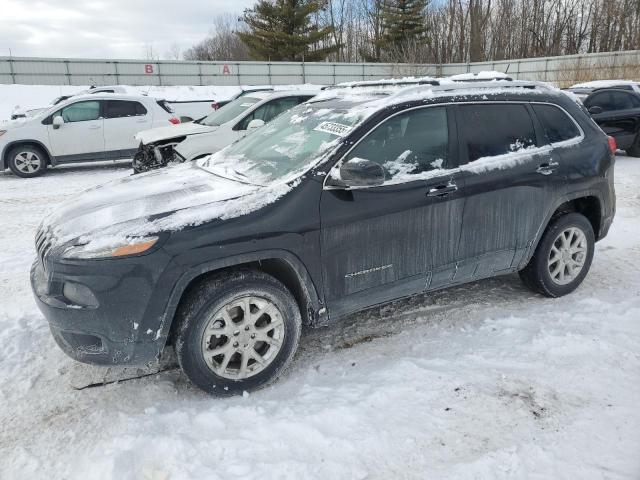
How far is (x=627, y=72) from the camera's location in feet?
92.8

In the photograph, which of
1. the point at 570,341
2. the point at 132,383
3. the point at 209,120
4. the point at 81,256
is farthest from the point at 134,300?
the point at 209,120

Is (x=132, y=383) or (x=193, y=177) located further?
(x=193, y=177)

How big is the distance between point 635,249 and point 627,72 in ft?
93.6

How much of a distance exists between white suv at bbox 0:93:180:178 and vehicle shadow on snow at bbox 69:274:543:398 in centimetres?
858

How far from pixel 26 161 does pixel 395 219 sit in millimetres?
9726

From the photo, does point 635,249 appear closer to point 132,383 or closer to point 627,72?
point 132,383

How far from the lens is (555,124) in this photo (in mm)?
4117

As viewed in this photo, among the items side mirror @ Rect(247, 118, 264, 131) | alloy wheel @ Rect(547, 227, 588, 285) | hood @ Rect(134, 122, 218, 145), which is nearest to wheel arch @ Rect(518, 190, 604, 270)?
alloy wheel @ Rect(547, 227, 588, 285)

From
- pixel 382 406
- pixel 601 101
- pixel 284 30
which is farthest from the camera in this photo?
pixel 284 30

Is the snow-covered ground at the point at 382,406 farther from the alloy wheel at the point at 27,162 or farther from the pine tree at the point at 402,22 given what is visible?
the pine tree at the point at 402,22

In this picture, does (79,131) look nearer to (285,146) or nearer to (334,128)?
(285,146)

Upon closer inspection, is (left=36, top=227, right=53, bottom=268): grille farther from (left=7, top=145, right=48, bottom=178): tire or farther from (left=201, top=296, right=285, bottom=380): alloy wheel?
(left=7, top=145, right=48, bottom=178): tire

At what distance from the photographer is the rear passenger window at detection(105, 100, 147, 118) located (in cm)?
1098

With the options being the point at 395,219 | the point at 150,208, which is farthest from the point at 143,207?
the point at 395,219
